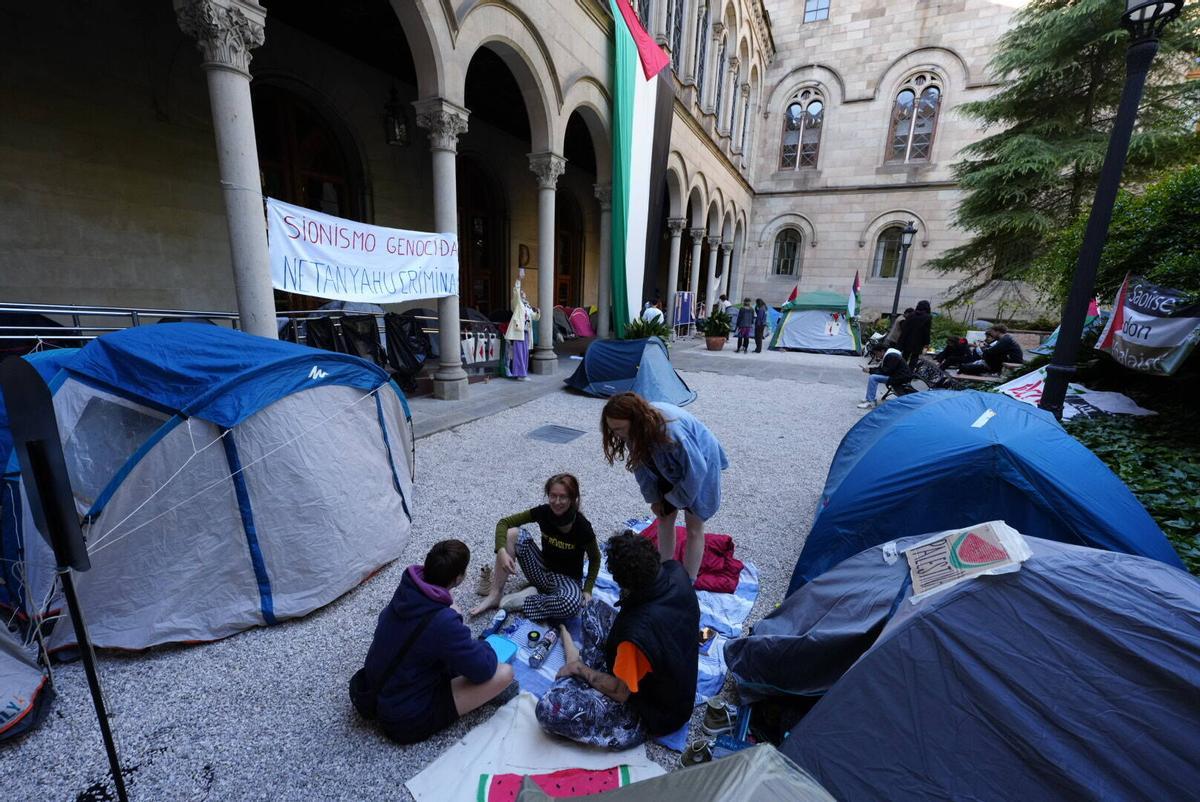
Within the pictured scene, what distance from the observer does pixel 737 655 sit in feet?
8.36

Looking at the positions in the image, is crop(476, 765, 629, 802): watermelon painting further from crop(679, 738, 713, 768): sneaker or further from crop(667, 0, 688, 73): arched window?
crop(667, 0, 688, 73): arched window

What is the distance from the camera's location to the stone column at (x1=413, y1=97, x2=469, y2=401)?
7.10m

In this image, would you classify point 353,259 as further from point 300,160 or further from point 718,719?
point 718,719

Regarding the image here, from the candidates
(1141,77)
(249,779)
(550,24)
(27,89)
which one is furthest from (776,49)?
(249,779)

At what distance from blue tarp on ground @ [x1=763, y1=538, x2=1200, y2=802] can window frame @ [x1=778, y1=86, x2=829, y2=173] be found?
27.8m

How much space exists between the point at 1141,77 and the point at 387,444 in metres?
6.55

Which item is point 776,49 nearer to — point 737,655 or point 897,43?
point 897,43

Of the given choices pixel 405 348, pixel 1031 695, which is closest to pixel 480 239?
Result: pixel 405 348

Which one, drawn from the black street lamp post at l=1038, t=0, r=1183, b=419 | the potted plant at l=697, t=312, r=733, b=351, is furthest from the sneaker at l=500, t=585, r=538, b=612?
the potted plant at l=697, t=312, r=733, b=351

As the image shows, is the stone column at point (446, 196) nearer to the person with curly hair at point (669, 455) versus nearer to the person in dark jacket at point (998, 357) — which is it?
the person with curly hair at point (669, 455)

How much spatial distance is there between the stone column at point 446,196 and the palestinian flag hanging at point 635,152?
4.91 meters

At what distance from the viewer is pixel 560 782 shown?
2.12 meters

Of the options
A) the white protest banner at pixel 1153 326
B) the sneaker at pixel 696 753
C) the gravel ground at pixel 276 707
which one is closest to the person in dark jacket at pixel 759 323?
the white protest banner at pixel 1153 326

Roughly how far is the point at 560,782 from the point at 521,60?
9871 mm
